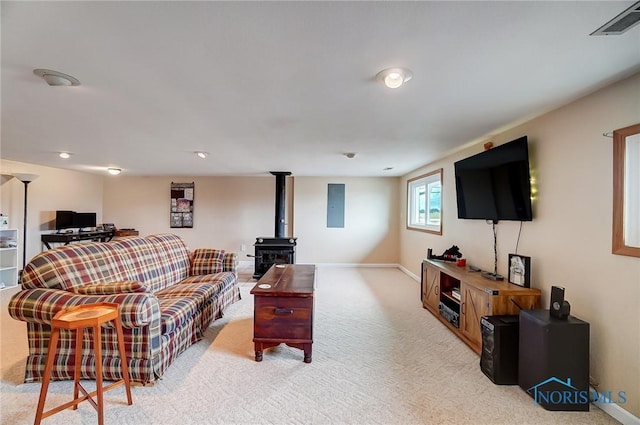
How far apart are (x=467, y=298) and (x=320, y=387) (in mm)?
1659

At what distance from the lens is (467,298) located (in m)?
2.80

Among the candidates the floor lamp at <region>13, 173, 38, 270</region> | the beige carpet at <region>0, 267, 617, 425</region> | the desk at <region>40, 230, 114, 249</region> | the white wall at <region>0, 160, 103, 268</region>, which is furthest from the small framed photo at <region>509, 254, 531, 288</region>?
the white wall at <region>0, 160, 103, 268</region>

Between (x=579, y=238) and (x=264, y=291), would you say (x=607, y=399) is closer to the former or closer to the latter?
(x=579, y=238)

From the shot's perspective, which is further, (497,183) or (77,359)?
(497,183)

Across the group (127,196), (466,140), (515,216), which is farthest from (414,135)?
(127,196)

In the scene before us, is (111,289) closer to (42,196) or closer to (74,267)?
(74,267)

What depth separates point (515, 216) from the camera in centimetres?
266

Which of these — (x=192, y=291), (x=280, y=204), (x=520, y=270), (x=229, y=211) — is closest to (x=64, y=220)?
(x=229, y=211)

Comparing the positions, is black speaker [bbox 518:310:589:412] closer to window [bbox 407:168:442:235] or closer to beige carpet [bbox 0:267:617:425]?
beige carpet [bbox 0:267:617:425]

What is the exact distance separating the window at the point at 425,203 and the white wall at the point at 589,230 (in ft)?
6.29

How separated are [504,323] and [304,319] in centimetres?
160

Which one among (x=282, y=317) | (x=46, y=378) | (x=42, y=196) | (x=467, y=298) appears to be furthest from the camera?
(x=42, y=196)

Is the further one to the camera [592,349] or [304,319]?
[304,319]

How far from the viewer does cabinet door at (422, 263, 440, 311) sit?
3.51 meters
